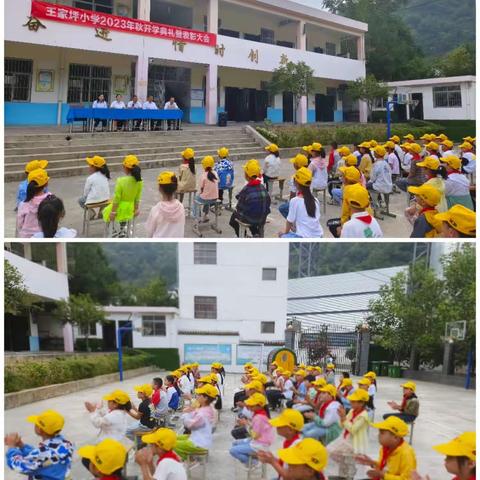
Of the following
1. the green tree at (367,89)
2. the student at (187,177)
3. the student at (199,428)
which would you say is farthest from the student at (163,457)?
the green tree at (367,89)

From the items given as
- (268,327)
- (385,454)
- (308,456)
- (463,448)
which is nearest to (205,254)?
(268,327)

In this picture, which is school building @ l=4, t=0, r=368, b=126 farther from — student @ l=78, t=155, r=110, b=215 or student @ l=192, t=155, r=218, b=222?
student @ l=78, t=155, r=110, b=215

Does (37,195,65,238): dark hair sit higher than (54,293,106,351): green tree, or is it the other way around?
(37,195,65,238): dark hair

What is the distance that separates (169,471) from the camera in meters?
3.13

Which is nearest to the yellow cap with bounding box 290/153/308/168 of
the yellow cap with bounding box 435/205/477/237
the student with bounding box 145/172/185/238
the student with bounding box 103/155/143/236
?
the student with bounding box 103/155/143/236

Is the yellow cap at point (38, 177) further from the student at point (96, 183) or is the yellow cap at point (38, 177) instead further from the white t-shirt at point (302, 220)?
the white t-shirt at point (302, 220)

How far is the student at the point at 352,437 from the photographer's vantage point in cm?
418

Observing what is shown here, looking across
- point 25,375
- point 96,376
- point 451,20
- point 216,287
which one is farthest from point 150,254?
point 25,375

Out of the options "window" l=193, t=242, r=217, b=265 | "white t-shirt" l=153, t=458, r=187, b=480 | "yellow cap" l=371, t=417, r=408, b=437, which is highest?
"window" l=193, t=242, r=217, b=265

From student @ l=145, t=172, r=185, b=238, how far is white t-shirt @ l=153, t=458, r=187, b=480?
2.10 m

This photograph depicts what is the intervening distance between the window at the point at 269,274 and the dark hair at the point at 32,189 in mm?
10314

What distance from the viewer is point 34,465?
123 inches

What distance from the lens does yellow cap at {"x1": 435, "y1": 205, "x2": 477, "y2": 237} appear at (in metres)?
3.77

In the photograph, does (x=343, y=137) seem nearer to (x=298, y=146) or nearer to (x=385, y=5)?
(x=298, y=146)
